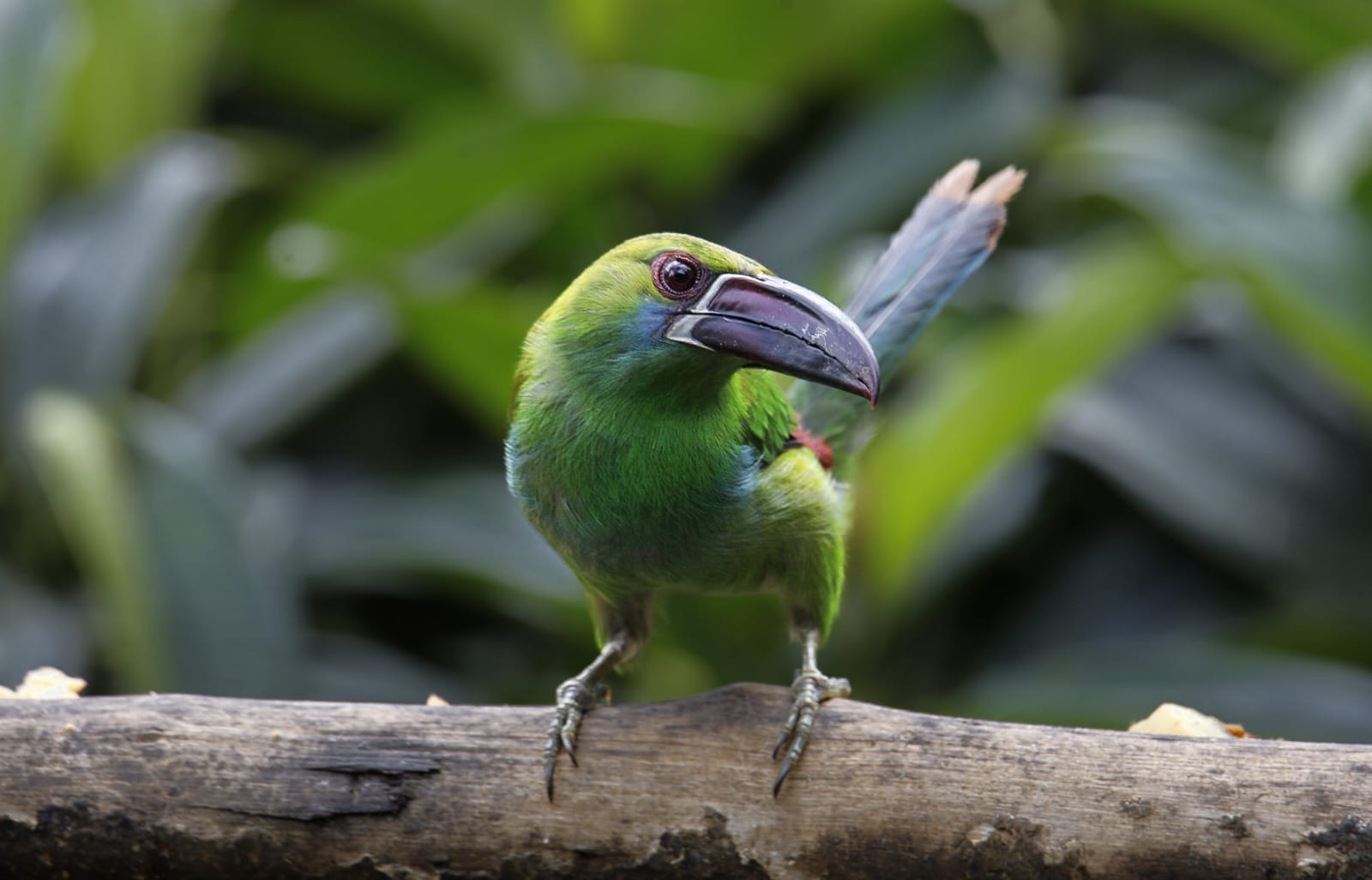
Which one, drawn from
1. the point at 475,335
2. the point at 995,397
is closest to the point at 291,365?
the point at 475,335

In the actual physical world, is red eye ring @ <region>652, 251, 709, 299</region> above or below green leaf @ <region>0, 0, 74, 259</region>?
below

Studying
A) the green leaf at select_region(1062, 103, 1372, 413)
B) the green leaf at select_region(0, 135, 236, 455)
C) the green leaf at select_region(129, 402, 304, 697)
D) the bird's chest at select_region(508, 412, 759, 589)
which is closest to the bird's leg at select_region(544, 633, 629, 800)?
the bird's chest at select_region(508, 412, 759, 589)

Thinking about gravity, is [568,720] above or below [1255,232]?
below

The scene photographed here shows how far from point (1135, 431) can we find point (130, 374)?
2920mm

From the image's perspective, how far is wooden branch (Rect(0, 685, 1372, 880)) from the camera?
193cm

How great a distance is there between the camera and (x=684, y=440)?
2.23 m

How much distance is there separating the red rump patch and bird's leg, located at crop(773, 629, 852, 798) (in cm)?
36

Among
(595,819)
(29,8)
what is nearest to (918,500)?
(595,819)

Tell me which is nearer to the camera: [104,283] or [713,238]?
[104,283]

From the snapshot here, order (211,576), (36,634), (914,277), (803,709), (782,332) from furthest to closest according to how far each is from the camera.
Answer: (36,634)
(211,576)
(914,277)
(803,709)
(782,332)

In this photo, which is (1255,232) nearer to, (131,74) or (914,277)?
(914,277)

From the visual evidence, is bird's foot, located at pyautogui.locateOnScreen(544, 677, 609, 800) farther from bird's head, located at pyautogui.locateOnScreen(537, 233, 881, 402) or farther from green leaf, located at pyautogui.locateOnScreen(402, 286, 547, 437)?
green leaf, located at pyautogui.locateOnScreen(402, 286, 547, 437)

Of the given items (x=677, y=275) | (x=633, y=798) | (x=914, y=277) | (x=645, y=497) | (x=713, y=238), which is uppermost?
(x=713, y=238)

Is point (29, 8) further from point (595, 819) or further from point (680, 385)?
point (595, 819)
